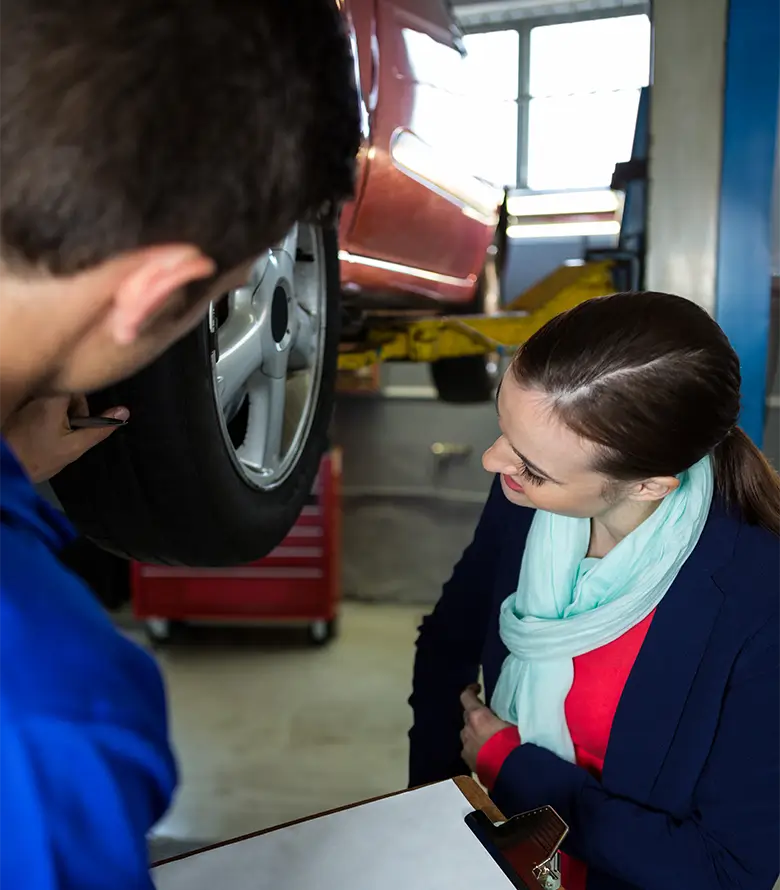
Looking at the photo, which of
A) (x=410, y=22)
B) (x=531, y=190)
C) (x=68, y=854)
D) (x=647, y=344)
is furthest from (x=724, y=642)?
(x=531, y=190)

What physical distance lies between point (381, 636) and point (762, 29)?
330 centimetres

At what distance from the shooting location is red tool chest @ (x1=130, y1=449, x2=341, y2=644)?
3.66 m

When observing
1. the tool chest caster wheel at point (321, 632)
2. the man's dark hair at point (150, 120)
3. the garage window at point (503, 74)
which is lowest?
the tool chest caster wheel at point (321, 632)

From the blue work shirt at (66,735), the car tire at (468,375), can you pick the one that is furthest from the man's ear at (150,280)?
the car tire at (468,375)

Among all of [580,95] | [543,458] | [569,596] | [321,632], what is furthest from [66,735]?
[580,95]

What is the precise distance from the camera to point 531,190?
15.2 feet

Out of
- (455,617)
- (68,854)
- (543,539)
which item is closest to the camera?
(68,854)

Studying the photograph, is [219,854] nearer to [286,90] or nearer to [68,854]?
[68,854]

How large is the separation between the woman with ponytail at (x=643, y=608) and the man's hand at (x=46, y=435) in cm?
51

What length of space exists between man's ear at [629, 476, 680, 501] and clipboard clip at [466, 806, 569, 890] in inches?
15.9

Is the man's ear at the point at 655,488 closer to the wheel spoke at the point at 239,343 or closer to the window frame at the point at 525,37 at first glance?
the wheel spoke at the point at 239,343

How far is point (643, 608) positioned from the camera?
3.06ft

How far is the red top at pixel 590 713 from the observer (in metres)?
0.96

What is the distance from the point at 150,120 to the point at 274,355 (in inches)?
38.6
